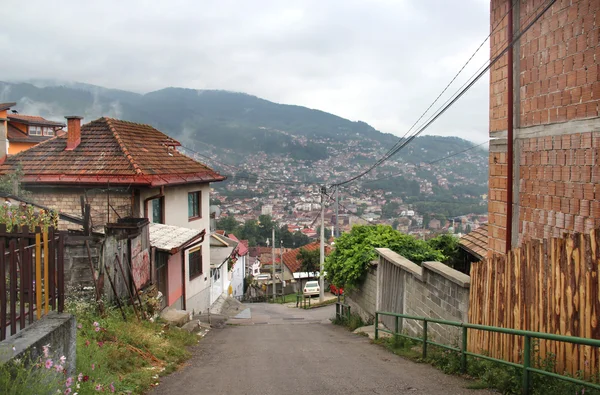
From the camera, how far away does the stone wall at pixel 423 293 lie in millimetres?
8398

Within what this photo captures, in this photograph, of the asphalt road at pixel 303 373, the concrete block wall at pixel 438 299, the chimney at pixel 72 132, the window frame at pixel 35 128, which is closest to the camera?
the asphalt road at pixel 303 373

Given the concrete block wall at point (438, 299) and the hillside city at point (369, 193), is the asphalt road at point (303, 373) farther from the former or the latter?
the hillside city at point (369, 193)

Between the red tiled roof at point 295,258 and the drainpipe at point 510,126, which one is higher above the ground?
the drainpipe at point 510,126

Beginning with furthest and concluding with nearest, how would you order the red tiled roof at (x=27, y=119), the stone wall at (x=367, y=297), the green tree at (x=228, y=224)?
the green tree at (x=228, y=224) → the red tiled roof at (x=27, y=119) → the stone wall at (x=367, y=297)

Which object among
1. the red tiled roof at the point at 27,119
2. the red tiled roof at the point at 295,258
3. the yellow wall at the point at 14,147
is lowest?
the red tiled roof at the point at 295,258

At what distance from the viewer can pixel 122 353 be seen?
7.24 meters

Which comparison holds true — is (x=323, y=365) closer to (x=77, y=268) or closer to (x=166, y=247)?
(x=77, y=268)

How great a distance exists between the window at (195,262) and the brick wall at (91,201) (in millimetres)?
4891

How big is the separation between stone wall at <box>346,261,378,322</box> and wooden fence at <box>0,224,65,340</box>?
10.3m

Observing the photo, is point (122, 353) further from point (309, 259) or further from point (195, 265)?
point (309, 259)

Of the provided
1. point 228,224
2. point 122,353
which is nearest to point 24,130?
point 228,224

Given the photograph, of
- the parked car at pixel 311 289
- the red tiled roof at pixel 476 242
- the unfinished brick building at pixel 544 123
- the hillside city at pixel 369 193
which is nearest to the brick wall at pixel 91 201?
the red tiled roof at pixel 476 242

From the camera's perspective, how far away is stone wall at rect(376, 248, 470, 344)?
840cm

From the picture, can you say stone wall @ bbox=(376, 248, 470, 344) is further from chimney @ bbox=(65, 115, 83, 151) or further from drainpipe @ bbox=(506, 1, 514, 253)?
chimney @ bbox=(65, 115, 83, 151)
